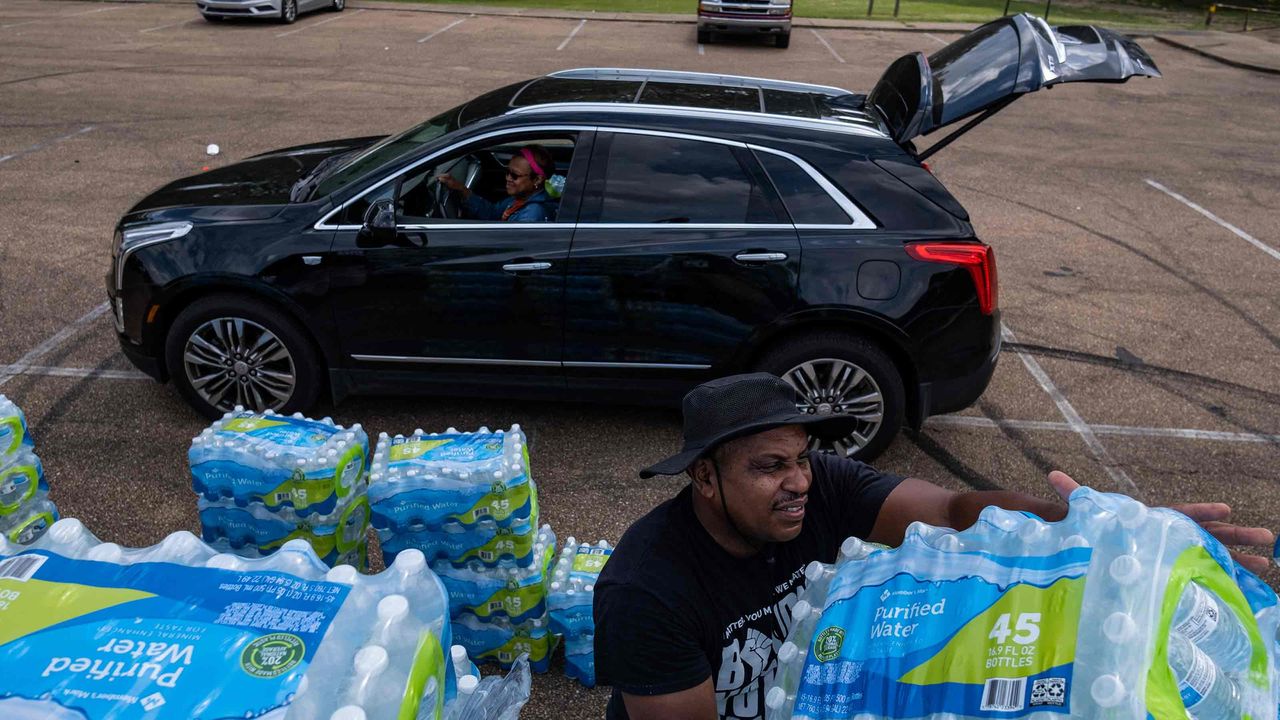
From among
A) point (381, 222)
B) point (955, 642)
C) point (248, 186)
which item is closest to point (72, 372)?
point (248, 186)

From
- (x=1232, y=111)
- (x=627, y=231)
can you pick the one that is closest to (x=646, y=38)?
(x=1232, y=111)

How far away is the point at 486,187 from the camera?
6367 millimetres

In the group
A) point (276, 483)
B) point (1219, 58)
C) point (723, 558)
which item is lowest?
point (276, 483)

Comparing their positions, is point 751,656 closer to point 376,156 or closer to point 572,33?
point 376,156

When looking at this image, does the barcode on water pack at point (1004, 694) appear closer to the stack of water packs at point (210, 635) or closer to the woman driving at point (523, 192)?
the stack of water packs at point (210, 635)

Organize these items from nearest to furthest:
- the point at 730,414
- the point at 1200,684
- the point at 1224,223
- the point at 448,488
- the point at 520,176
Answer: the point at 1200,684, the point at 730,414, the point at 448,488, the point at 520,176, the point at 1224,223

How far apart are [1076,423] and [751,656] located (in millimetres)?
4299

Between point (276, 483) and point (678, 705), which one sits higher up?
point (678, 705)

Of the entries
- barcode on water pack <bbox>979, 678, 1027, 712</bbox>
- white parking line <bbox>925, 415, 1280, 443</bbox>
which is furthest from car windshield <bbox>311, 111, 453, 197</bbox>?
barcode on water pack <bbox>979, 678, 1027, 712</bbox>

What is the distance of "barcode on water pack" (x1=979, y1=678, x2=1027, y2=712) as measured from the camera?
1.82 meters

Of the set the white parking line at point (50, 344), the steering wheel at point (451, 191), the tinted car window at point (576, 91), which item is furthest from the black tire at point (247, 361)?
the tinted car window at point (576, 91)

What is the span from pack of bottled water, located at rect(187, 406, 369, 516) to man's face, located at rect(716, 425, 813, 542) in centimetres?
194

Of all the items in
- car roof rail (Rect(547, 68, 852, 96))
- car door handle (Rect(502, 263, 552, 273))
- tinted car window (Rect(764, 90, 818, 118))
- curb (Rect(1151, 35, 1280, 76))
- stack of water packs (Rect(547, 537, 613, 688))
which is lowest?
stack of water packs (Rect(547, 537, 613, 688))

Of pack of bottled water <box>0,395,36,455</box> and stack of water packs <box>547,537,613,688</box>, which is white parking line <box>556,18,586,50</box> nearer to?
pack of bottled water <box>0,395,36,455</box>
